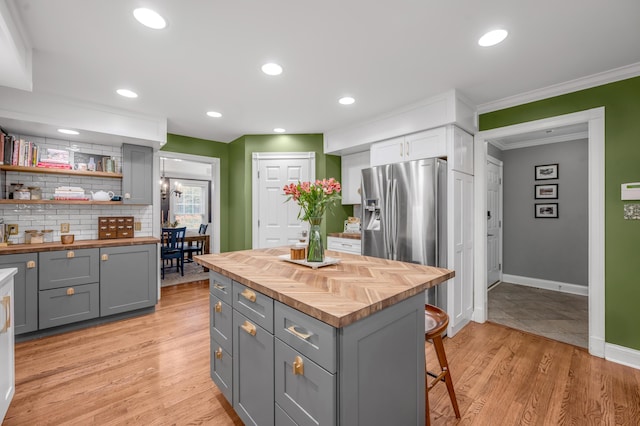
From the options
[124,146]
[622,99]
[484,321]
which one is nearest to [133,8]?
[124,146]

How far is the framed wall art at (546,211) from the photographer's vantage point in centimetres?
450

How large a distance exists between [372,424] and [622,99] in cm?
323

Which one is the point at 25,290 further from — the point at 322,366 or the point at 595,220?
the point at 595,220

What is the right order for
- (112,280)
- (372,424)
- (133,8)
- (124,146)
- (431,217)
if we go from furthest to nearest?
(124,146) < (112,280) < (431,217) < (133,8) < (372,424)

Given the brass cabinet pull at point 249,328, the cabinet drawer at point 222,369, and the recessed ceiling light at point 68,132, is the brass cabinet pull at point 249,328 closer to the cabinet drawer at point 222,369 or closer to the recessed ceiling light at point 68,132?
the cabinet drawer at point 222,369

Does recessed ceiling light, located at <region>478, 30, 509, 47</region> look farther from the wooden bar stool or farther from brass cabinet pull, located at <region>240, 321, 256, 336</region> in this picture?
brass cabinet pull, located at <region>240, 321, 256, 336</region>

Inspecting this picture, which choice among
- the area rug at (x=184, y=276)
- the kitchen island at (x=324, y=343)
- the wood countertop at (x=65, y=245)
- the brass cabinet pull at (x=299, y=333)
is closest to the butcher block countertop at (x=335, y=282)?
the kitchen island at (x=324, y=343)

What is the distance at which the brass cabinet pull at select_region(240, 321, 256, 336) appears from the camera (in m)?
1.47

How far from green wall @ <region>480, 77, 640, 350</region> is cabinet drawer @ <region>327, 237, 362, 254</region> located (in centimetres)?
237

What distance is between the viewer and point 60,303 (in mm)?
2941

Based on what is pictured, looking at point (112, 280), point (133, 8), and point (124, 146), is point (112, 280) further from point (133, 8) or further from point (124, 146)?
point (133, 8)

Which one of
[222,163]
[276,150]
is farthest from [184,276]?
[276,150]

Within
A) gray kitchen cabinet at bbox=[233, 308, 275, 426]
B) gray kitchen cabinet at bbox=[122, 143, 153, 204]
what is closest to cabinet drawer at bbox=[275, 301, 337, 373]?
gray kitchen cabinet at bbox=[233, 308, 275, 426]

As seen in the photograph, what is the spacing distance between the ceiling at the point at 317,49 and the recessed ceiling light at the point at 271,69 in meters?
0.06
